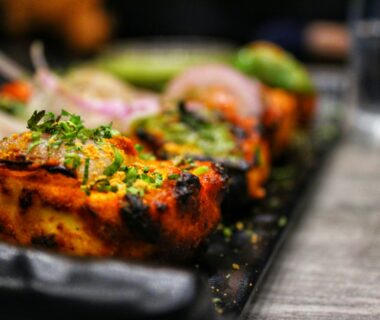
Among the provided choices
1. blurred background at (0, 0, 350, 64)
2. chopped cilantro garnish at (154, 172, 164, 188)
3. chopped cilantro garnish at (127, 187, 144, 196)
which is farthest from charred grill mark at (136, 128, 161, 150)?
blurred background at (0, 0, 350, 64)

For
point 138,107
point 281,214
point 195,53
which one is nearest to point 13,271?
point 281,214

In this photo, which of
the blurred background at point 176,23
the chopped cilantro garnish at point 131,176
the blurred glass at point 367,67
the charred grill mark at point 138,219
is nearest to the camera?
the charred grill mark at point 138,219

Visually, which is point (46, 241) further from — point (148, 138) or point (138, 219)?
point (148, 138)

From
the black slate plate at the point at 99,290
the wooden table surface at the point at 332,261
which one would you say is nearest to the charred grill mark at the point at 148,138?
the wooden table surface at the point at 332,261

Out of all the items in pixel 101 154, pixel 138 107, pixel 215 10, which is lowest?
pixel 215 10

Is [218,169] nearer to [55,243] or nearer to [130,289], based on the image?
[55,243]

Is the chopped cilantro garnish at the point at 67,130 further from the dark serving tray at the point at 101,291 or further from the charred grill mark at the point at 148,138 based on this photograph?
the charred grill mark at the point at 148,138

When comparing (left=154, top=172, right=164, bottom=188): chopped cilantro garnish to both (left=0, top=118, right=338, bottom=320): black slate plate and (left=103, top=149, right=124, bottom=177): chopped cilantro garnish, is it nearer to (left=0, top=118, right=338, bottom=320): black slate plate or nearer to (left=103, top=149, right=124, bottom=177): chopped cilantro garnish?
(left=103, top=149, right=124, bottom=177): chopped cilantro garnish
